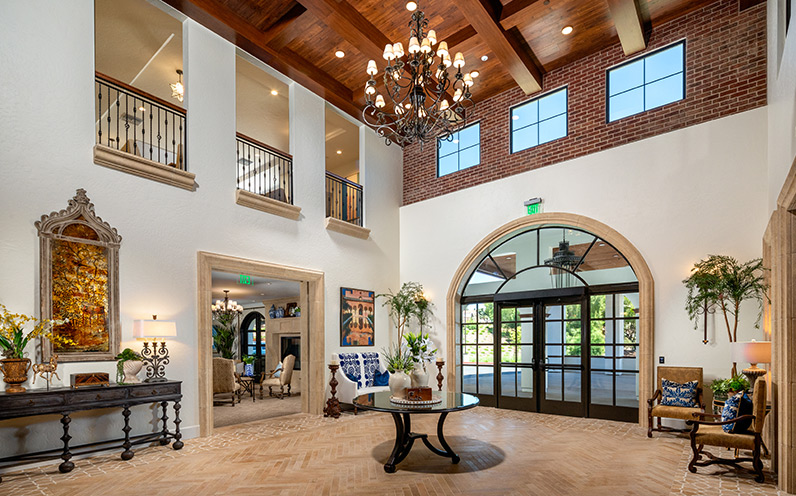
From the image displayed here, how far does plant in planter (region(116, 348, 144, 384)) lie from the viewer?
548 centimetres

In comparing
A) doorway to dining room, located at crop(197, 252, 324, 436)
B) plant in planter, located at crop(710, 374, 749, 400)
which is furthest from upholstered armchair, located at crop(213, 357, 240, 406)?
plant in planter, located at crop(710, 374, 749, 400)

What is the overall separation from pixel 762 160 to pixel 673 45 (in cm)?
228

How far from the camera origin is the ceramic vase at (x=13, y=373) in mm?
4648

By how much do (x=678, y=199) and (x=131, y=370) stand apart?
763 cm

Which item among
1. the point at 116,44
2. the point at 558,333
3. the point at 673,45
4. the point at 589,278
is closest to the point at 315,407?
the point at 558,333

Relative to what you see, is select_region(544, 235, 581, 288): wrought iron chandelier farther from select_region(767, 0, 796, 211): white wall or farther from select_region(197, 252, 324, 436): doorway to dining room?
select_region(197, 252, 324, 436): doorway to dining room

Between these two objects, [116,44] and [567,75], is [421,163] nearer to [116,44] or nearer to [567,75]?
[567,75]

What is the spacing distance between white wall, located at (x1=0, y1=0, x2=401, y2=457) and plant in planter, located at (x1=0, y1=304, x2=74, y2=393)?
0.16 meters

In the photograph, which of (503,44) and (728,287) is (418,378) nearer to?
(728,287)

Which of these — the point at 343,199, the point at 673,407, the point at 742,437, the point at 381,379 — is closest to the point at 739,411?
the point at 742,437

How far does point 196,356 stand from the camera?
6.46 meters

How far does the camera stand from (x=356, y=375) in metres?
8.48

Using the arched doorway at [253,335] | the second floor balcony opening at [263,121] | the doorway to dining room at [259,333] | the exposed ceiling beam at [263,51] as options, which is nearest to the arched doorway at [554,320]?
the doorway to dining room at [259,333]

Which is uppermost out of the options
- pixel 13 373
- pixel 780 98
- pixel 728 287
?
pixel 780 98
